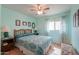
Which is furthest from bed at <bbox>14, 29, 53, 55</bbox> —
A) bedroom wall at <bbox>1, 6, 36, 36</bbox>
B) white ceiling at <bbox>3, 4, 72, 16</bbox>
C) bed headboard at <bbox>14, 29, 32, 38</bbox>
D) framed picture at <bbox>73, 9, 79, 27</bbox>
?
framed picture at <bbox>73, 9, 79, 27</bbox>

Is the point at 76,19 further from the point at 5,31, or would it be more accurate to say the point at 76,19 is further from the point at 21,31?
the point at 5,31

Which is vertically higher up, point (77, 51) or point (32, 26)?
point (32, 26)

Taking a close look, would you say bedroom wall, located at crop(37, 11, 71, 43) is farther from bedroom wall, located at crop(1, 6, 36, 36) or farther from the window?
bedroom wall, located at crop(1, 6, 36, 36)

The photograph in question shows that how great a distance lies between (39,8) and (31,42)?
65 cm

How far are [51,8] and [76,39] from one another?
0.73m

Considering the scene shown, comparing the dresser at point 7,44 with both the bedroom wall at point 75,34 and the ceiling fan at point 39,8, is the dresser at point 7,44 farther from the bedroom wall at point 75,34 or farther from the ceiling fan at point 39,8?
the bedroom wall at point 75,34

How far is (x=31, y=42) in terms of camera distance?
6.89ft

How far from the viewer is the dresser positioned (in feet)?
6.79

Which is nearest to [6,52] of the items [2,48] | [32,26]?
[2,48]

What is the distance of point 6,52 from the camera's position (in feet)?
6.86

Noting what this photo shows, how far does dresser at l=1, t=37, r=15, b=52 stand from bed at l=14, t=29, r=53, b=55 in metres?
0.08

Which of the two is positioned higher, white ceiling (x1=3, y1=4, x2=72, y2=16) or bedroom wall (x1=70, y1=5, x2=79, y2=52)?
white ceiling (x1=3, y1=4, x2=72, y2=16)

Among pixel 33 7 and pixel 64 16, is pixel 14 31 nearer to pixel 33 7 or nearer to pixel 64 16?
pixel 33 7

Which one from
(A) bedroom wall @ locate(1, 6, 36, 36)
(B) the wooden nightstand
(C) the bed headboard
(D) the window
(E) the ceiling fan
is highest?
(E) the ceiling fan
